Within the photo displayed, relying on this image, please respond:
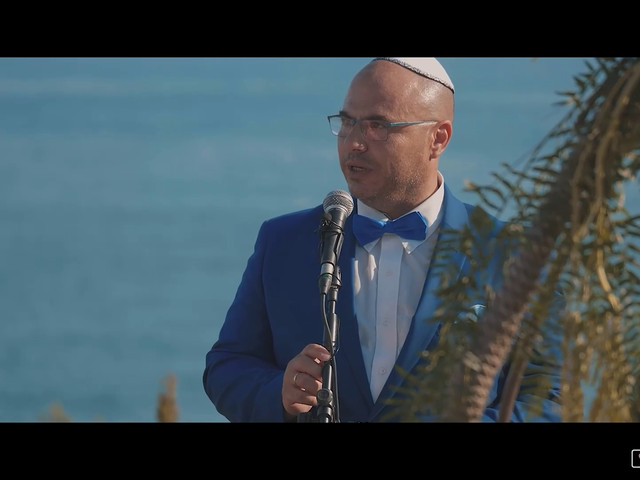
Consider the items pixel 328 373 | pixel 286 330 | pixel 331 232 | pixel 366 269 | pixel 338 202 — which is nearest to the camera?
pixel 328 373

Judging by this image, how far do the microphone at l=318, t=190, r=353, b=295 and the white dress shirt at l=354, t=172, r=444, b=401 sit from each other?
61 centimetres

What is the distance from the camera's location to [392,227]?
366 centimetres

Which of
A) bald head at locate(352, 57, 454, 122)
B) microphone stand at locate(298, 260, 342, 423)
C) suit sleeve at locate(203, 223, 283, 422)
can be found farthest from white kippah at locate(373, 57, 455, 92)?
microphone stand at locate(298, 260, 342, 423)

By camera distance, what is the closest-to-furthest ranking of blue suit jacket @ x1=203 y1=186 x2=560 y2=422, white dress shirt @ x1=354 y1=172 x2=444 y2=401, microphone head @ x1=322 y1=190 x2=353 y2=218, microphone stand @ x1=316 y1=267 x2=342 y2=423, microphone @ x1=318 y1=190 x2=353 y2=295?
microphone stand @ x1=316 y1=267 x2=342 y2=423 → microphone @ x1=318 y1=190 x2=353 y2=295 → microphone head @ x1=322 y1=190 x2=353 y2=218 → blue suit jacket @ x1=203 y1=186 x2=560 y2=422 → white dress shirt @ x1=354 y1=172 x2=444 y2=401

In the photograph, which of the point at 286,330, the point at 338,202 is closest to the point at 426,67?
the point at 338,202

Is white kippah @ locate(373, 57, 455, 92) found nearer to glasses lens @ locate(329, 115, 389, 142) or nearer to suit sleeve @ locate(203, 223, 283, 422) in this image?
glasses lens @ locate(329, 115, 389, 142)

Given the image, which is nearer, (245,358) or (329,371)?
(329,371)

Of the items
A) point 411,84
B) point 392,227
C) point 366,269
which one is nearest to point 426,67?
point 411,84

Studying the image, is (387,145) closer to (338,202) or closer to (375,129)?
(375,129)

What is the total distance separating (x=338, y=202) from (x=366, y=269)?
64cm

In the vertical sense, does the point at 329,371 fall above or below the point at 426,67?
below

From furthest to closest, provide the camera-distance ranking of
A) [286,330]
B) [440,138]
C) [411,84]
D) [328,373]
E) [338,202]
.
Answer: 1. [440,138]
2. [411,84]
3. [286,330]
4. [338,202]
5. [328,373]

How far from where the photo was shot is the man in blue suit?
11.2 feet

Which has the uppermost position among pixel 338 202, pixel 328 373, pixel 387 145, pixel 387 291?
pixel 387 145
